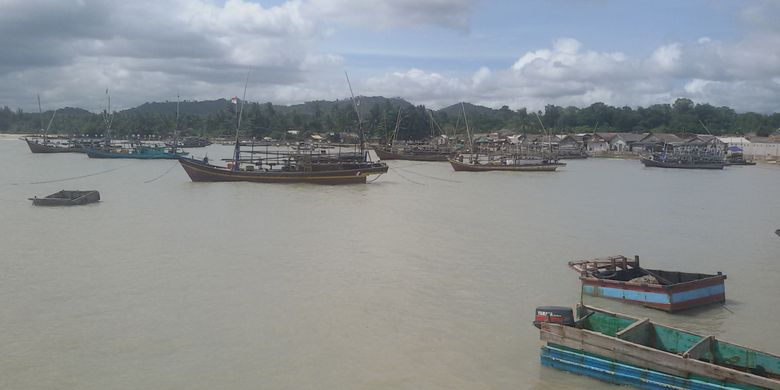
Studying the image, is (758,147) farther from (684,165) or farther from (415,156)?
(415,156)

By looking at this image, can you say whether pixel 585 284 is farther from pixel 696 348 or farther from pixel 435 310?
pixel 696 348

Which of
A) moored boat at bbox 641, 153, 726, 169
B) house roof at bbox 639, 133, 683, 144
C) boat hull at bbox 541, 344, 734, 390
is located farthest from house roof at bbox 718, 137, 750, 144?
boat hull at bbox 541, 344, 734, 390

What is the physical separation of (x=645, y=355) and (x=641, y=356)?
0.15 ft

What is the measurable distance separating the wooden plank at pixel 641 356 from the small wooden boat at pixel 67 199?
1873cm

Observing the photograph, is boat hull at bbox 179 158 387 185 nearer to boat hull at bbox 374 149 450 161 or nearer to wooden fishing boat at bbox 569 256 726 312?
wooden fishing boat at bbox 569 256 726 312

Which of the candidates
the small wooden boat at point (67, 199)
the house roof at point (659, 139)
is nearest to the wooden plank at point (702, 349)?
the small wooden boat at point (67, 199)

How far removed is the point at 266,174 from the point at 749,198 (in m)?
23.5

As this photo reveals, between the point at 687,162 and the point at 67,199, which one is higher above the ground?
the point at 687,162

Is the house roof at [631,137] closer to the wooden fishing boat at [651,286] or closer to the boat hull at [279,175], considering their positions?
the boat hull at [279,175]

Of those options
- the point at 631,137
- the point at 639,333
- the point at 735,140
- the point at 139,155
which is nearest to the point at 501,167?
the point at 139,155

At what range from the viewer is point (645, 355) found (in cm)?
686

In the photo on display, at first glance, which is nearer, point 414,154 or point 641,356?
point 641,356

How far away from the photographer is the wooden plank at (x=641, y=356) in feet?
20.4

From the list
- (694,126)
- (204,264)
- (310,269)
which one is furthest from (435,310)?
(694,126)
